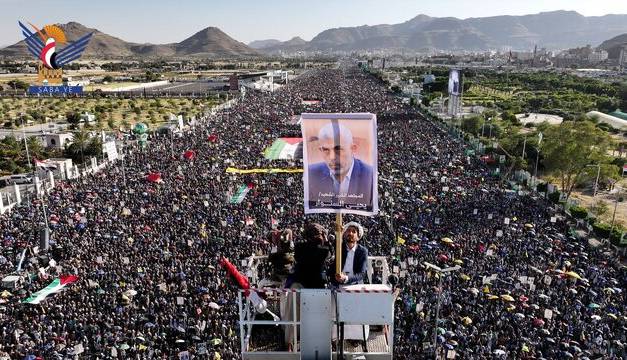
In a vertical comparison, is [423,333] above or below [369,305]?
below

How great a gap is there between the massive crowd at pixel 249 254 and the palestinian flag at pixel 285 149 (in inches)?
272

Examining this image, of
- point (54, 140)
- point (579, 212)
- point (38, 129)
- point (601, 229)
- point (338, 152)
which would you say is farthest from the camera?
point (38, 129)

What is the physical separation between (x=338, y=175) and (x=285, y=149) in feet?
113

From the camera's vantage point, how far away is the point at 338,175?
5.91 metres

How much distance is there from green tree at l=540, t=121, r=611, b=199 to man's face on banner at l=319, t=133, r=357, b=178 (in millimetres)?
27269

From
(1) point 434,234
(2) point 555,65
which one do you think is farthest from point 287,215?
(2) point 555,65

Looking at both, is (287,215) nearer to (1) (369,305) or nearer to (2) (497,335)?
(2) (497,335)

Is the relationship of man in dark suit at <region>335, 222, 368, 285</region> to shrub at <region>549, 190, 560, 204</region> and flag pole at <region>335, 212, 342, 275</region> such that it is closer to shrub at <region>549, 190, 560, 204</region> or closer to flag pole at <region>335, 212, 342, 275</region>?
flag pole at <region>335, 212, 342, 275</region>

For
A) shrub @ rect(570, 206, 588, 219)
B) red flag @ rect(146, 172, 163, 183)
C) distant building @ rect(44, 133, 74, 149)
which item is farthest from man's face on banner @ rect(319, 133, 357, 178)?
distant building @ rect(44, 133, 74, 149)

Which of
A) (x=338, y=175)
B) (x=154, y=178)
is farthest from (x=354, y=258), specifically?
(x=154, y=178)

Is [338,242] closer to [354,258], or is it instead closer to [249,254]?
[354,258]

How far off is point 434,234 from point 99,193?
16.6 m

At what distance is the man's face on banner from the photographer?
5734 mm

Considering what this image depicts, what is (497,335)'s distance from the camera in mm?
13625
